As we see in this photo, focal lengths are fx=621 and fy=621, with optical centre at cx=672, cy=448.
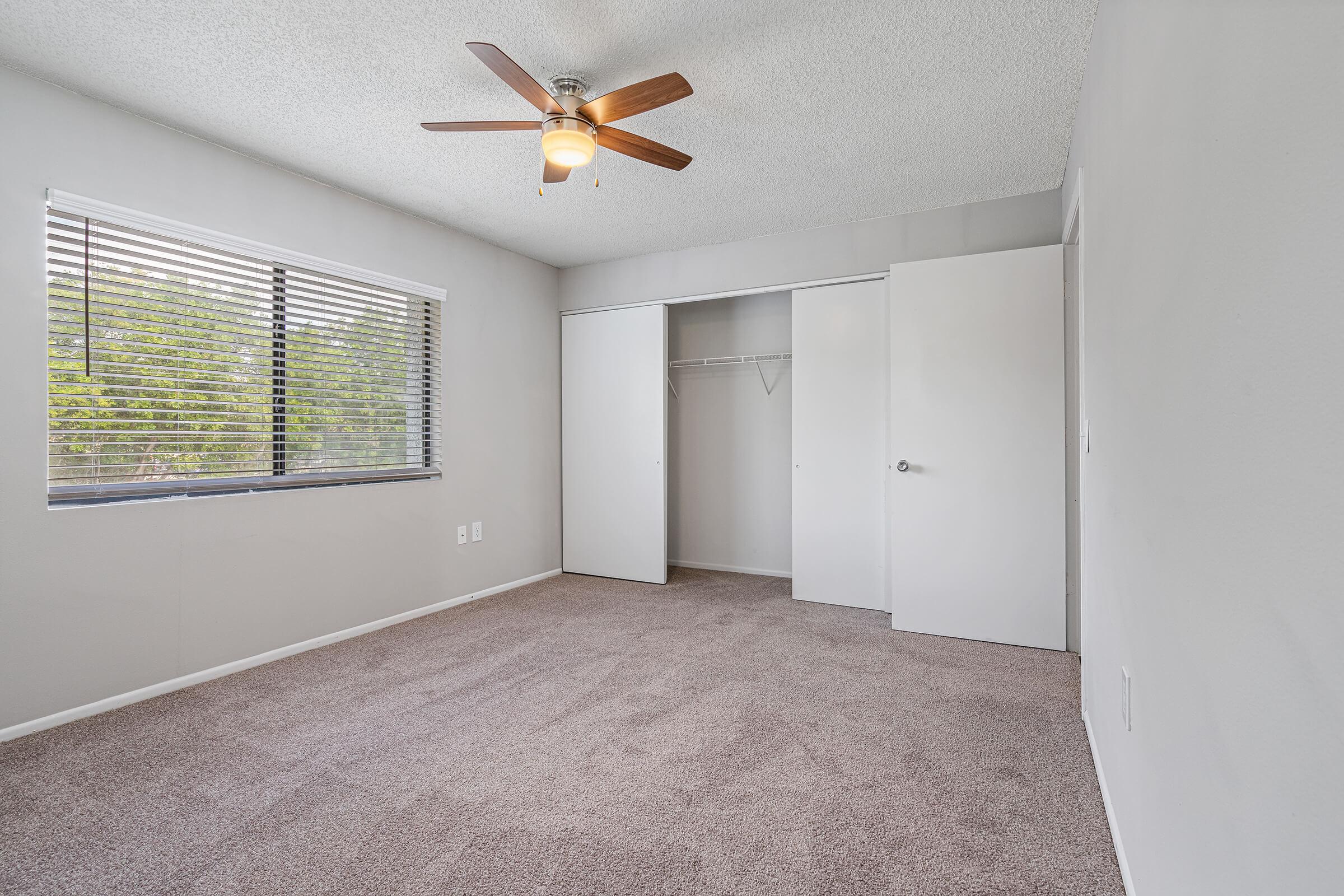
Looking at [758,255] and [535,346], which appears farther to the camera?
[535,346]

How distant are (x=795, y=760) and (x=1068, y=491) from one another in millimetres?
2143

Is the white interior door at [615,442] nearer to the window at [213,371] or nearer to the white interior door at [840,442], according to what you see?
the white interior door at [840,442]

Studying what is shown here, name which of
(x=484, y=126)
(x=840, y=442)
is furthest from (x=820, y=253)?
(x=484, y=126)

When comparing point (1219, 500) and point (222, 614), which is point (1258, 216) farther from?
point (222, 614)

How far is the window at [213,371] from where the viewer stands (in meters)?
2.47

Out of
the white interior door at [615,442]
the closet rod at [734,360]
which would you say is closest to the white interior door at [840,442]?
the closet rod at [734,360]

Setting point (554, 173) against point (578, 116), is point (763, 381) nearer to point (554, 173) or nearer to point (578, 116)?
point (554, 173)

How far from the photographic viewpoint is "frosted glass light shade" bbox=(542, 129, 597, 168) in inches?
90.7

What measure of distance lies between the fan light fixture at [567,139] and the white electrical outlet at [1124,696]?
2358 millimetres

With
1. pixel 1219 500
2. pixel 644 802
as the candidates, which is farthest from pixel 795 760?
pixel 1219 500

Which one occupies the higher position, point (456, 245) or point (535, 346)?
point (456, 245)

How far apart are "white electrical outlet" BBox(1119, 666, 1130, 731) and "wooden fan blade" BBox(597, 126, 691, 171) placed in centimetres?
224

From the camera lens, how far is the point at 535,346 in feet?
15.8

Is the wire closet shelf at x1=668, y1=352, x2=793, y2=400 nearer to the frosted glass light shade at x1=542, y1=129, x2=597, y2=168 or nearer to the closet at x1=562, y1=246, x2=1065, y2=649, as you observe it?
the closet at x1=562, y1=246, x2=1065, y2=649
